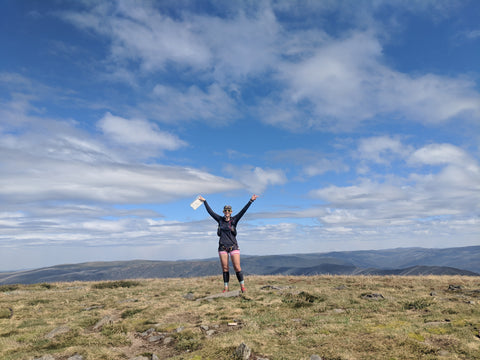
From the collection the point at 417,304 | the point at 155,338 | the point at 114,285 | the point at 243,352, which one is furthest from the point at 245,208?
the point at 114,285

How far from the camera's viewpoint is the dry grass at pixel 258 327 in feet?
23.2

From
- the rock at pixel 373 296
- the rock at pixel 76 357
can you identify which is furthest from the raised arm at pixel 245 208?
the rock at pixel 76 357

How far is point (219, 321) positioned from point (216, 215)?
6253 millimetres

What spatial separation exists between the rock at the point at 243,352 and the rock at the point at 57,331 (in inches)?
271

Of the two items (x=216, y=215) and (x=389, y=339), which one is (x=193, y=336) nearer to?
(x=389, y=339)

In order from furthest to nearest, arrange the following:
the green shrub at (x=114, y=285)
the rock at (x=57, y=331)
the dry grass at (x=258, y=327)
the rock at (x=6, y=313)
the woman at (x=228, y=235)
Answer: the green shrub at (x=114, y=285), the woman at (x=228, y=235), the rock at (x=6, y=313), the rock at (x=57, y=331), the dry grass at (x=258, y=327)

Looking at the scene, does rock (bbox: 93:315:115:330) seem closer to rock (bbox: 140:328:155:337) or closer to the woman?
rock (bbox: 140:328:155:337)

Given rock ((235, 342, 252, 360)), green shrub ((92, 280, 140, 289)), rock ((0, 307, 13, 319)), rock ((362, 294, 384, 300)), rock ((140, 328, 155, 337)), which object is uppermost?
rock ((235, 342, 252, 360))

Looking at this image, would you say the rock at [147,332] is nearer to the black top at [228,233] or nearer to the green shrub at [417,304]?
the black top at [228,233]

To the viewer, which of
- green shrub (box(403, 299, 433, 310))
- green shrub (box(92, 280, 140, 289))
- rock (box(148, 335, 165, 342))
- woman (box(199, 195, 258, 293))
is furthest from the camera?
green shrub (box(92, 280, 140, 289))

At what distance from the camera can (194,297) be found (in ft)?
50.9

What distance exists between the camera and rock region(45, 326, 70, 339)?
9713 millimetres

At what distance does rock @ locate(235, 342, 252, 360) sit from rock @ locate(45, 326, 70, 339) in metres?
6.88

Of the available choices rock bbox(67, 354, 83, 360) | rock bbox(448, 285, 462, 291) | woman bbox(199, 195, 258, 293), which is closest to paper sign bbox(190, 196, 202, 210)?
woman bbox(199, 195, 258, 293)
